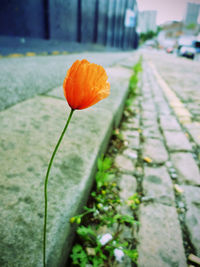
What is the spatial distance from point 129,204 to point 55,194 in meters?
0.60

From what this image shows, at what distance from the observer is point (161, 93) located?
14.6 feet

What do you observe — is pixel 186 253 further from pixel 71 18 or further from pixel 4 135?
pixel 71 18

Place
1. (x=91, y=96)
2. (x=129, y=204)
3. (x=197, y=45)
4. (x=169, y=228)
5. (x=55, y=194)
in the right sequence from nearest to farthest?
(x=91, y=96) → (x=55, y=194) → (x=169, y=228) → (x=129, y=204) → (x=197, y=45)

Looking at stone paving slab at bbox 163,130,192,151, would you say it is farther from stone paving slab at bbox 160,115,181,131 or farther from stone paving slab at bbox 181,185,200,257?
stone paving slab at bbox 181,185,200,257

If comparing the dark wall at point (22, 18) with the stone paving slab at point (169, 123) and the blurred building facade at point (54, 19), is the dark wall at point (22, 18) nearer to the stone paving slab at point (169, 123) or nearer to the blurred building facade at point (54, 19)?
the blurred building facade at point (54, 19)

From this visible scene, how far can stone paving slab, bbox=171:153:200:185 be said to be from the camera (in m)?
1.49

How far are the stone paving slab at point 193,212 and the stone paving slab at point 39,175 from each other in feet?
2.29

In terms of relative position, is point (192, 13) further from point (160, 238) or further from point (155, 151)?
point (160, 238)

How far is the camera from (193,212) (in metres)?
1.18

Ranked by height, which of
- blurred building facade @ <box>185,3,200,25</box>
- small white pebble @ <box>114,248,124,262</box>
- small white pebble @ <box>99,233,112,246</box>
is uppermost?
blurred building facade @ <box>185,3,200,25</box>

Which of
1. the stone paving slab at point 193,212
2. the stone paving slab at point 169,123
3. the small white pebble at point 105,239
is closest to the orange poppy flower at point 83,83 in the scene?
the small white pebble at point 105,239

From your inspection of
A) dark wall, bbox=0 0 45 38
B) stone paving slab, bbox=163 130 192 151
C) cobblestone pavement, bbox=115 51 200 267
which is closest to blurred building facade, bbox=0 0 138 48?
dark wall, bbox=0 0 45 38

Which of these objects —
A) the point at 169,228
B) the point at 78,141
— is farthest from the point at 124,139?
the point at 169,228

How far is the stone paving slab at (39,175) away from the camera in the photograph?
2.08 ft
